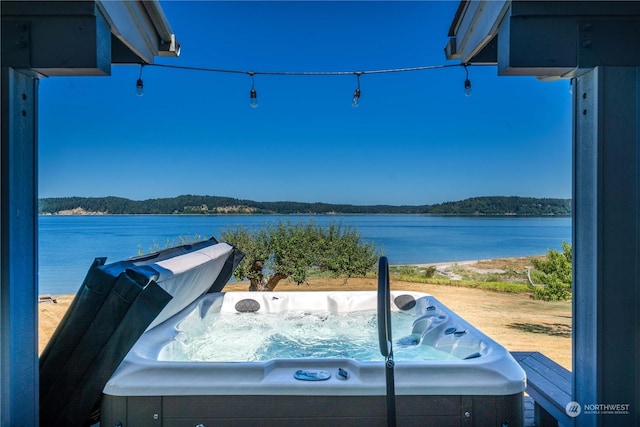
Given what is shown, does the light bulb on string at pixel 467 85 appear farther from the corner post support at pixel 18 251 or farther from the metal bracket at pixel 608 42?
the corner post support at pixel 18 251

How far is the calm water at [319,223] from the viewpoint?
24.3 ft

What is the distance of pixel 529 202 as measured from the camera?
11477 mm

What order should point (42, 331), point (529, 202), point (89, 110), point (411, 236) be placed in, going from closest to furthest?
point (42, 331) → point (529, 202) → point (89, 110) → point (411, 236)

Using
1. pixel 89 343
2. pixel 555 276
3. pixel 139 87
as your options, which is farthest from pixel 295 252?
pixel 89 343

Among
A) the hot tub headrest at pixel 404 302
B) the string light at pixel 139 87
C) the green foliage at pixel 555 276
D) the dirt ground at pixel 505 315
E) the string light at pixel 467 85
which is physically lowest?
the dirt ground at pixel 505 315

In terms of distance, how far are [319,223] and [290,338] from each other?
395 centimetres

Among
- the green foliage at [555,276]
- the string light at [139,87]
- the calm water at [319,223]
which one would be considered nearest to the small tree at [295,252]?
the calm water at [319,223]

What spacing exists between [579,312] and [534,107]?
1194 centimetres

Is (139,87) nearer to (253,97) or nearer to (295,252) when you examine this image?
(253,97)

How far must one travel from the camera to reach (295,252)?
22.0 ft

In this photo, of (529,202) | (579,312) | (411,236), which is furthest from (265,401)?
(411,236)

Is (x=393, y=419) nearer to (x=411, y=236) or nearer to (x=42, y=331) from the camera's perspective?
(x=42, y=331)

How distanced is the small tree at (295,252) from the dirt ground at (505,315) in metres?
0.48

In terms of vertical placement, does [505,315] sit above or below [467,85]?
below
